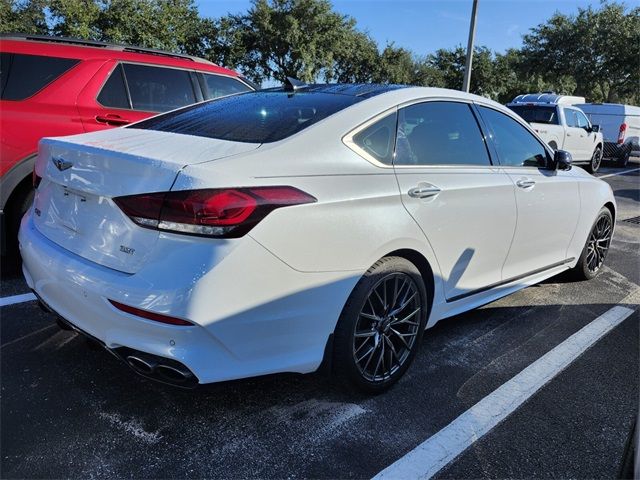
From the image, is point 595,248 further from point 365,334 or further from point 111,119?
point 111,119

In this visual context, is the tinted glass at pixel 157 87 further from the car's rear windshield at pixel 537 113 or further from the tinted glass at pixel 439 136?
the car's rear windshield at pixel 537 113

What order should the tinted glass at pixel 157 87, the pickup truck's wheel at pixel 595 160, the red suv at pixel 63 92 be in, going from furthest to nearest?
the pickup truck's wheel at pixel 595 160 → the tinted glass at pixel 157 87 → the red suv at pixel 63 92

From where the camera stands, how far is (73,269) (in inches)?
94.7

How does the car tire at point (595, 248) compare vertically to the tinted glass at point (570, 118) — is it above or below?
below

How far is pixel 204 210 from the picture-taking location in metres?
2.13

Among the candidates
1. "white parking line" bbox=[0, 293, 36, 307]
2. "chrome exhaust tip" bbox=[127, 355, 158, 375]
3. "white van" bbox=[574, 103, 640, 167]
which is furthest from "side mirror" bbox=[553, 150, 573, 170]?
"white van" bbox=[574, 103, 640, 167]

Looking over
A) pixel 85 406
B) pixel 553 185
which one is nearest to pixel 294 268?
pixel 85 406

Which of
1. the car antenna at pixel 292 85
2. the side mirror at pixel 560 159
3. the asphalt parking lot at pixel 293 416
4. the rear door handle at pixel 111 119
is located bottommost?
the asphalt parking lot at pixel 293 416

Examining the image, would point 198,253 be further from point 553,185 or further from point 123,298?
point 553,185

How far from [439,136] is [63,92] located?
10.4 ft

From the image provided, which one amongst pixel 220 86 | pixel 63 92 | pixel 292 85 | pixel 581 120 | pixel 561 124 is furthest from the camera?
pixel 581 120

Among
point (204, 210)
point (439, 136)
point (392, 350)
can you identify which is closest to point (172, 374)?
point (204, 210)

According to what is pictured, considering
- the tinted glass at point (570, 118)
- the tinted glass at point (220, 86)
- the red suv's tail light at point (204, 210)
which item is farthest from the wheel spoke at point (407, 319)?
the tinted glass at point (570, 118)

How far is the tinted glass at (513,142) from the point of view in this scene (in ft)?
12.4
